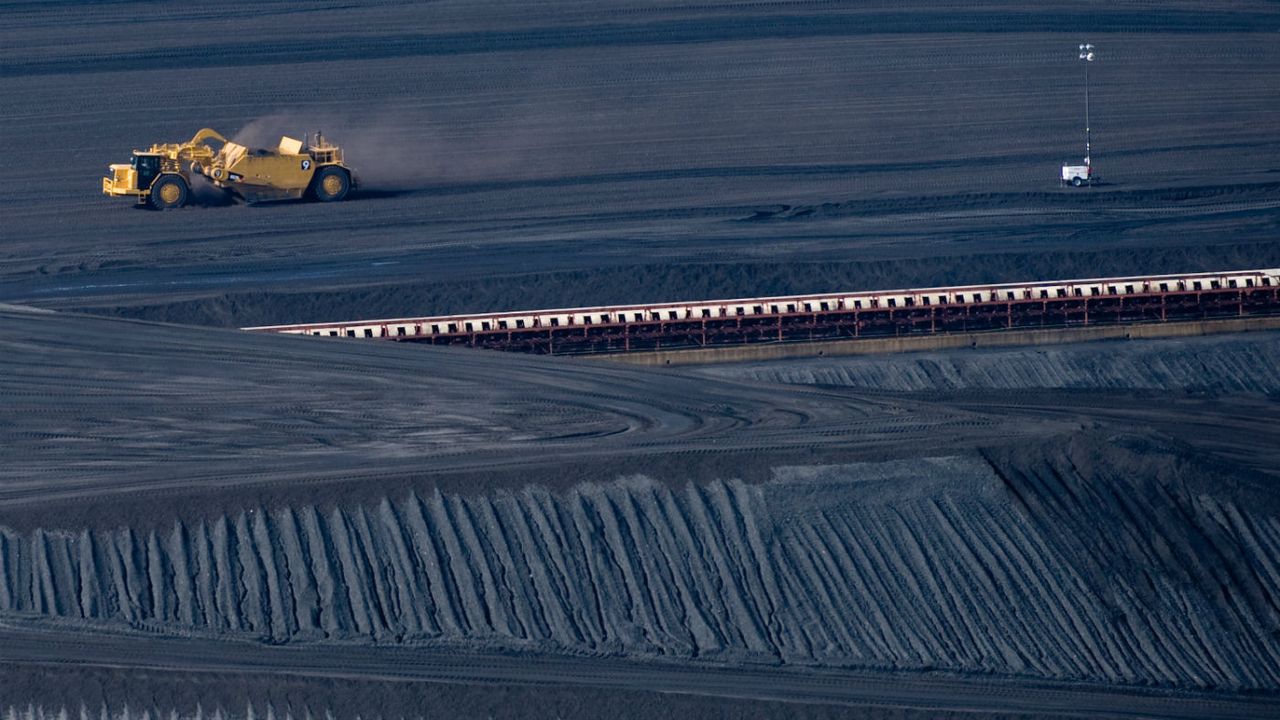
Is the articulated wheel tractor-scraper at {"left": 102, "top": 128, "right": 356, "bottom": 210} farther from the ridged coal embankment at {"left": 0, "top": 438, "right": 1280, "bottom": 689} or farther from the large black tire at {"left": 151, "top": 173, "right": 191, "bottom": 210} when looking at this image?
the ridged coal embankment at {"left": 0, "top": 438, "right": 1280, "bottom": 689}

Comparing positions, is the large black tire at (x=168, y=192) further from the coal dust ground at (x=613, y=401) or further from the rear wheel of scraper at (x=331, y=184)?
the rear wheel of scraper at (x=331, y=184)

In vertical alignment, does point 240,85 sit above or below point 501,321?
above

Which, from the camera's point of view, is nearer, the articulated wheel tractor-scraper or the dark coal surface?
the dark coal surface

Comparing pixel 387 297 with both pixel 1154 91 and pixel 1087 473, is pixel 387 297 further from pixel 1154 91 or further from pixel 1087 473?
pixel 1154 91

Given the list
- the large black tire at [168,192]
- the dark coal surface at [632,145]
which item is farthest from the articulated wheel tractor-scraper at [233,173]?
the dark coal surface at [632,145]

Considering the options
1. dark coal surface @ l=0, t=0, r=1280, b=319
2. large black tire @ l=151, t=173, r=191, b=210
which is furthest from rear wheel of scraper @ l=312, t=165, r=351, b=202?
large black tire @ l=151, t=173, r=191, b=210

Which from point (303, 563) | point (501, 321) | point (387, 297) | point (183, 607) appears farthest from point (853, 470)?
point (387, 297)
